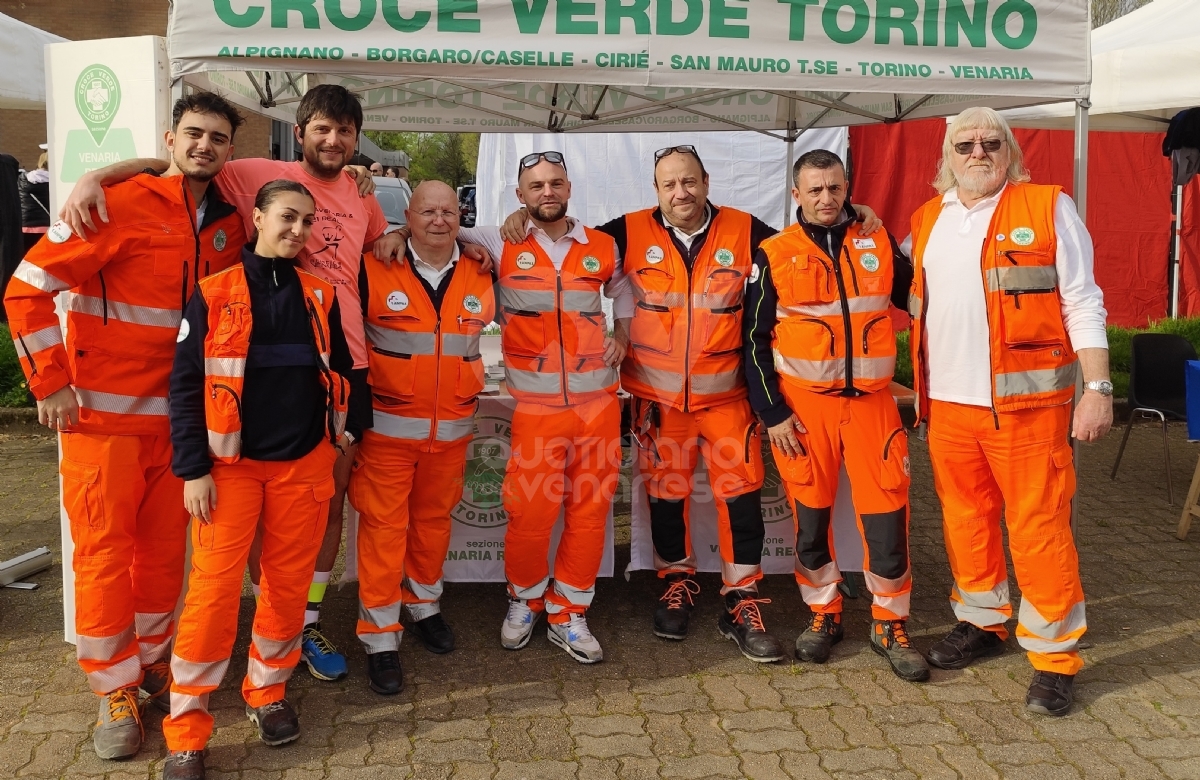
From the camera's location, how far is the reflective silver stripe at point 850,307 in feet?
11.8

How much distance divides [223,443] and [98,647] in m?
0.85

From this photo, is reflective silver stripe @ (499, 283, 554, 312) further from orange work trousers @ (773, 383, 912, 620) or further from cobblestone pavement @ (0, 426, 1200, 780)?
cobblestone pavement @ (0, 426, 1200, 780)

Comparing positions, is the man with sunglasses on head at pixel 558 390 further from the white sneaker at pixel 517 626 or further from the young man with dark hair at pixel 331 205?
the young man with dark hair at pixel 331 205

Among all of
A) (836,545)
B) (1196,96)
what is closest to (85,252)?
(836,545)

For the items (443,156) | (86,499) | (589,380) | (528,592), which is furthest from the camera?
(443,156)

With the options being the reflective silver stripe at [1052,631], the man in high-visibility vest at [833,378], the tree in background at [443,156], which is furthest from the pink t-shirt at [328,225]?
the tree in background at [443,156]

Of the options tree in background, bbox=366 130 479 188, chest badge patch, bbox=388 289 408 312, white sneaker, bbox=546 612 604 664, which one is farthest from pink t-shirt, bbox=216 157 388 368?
tree in background, bbox=366 130 479 188

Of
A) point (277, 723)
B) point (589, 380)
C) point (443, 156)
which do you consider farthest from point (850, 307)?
point (443, 156)

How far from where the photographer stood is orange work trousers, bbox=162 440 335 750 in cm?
291

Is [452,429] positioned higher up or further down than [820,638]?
higher up

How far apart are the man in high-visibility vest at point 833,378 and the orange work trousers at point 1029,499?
0.21 m

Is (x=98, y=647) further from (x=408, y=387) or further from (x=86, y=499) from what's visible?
(x=408, y=387)

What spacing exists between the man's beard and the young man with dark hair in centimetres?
54

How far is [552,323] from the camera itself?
3.74m
